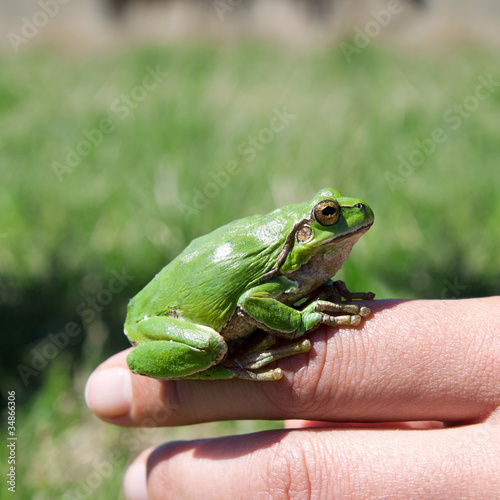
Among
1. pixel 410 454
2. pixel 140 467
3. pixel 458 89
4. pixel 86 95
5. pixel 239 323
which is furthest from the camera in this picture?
pixel 86 95

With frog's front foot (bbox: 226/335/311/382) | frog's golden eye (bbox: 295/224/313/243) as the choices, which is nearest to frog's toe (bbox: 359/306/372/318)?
frog's front foot (bbox: 226/335/311/382)

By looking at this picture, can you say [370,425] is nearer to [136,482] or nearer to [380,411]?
[380,411]

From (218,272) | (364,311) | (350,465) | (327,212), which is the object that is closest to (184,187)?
(218,272)

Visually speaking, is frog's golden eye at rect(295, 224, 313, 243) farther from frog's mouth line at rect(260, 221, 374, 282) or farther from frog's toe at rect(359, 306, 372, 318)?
frog's toe at rect(359, 306, 372, 318)

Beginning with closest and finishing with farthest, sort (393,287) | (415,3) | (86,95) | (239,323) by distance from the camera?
(239,323) → (393,287) → (415,3) → (86,95)

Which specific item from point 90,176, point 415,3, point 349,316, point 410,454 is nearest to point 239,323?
point 349,316

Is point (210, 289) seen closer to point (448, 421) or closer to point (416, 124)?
point (448, 421)
